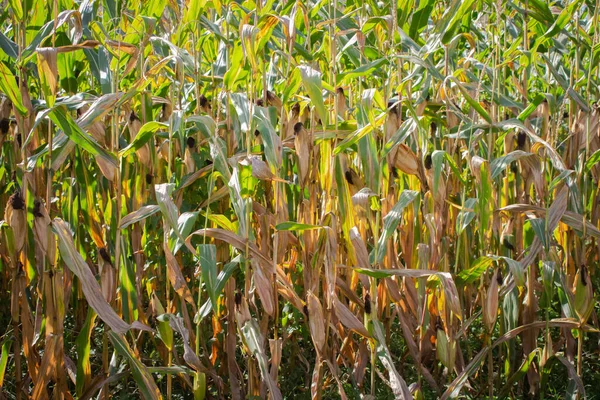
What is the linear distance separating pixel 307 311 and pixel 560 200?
2.26 feet

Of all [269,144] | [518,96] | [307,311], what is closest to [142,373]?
[307,311]

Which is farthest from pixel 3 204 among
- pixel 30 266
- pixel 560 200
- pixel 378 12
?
pixel 560 200

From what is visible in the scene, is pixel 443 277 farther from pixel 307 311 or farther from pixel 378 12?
pixel 378 12

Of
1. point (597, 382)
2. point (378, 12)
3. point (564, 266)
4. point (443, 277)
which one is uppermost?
point (378, 12)

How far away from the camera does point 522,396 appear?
6.66 feet

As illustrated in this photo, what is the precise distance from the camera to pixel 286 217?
171 centimetres

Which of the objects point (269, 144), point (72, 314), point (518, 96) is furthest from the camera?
point (518, 96)

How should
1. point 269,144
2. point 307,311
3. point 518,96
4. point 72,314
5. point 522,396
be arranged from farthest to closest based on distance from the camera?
point 518,96
point 72,314
point 522,396
point 307,311
point 269,144

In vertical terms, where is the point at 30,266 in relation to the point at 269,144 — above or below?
below

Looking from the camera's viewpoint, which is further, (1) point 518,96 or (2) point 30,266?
(1) point 518,96

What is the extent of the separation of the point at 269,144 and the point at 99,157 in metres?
0.38

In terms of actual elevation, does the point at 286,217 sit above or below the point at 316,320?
above

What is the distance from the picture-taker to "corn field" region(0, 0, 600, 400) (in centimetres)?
158

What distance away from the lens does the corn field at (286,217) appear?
1582mm
